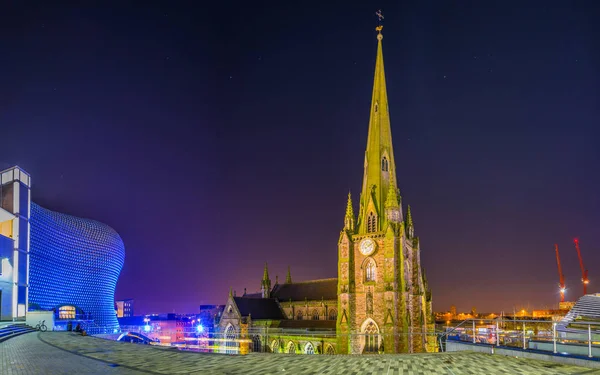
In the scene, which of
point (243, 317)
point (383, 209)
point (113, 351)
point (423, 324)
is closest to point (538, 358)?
point (113, 351)

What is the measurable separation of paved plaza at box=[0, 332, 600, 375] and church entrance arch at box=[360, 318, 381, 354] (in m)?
36.4

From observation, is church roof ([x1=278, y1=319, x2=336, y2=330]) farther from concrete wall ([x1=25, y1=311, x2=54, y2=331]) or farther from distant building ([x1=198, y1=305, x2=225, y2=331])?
concrete wall ([x1=25, y1=311, x2=54, y2=331])

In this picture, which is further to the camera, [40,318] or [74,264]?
[74,264]

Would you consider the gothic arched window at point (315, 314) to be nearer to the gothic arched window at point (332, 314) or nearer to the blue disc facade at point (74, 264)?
the gothic arched window at point (332, 314)

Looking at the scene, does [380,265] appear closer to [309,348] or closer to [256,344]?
[309,348]

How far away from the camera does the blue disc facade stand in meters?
71.3

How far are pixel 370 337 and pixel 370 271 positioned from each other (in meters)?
7.22

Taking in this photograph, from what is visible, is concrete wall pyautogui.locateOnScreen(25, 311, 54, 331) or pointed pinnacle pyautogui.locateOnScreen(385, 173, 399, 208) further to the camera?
pointed pinnacle pyautogui.locateOnScreen(385, 173, 399, 208)

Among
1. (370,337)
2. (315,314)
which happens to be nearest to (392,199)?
(370,337)

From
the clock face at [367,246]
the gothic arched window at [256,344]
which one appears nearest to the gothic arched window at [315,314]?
the gothic arched window at [256,344]

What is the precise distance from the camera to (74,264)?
85875mm

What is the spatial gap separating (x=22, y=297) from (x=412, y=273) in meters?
41.2

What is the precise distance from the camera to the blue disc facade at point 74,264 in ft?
234

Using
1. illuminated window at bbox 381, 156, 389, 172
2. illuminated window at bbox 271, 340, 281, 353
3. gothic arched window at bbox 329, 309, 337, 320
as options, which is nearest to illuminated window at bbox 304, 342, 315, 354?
illuminated window at bbox 271, 340, 281, 353
